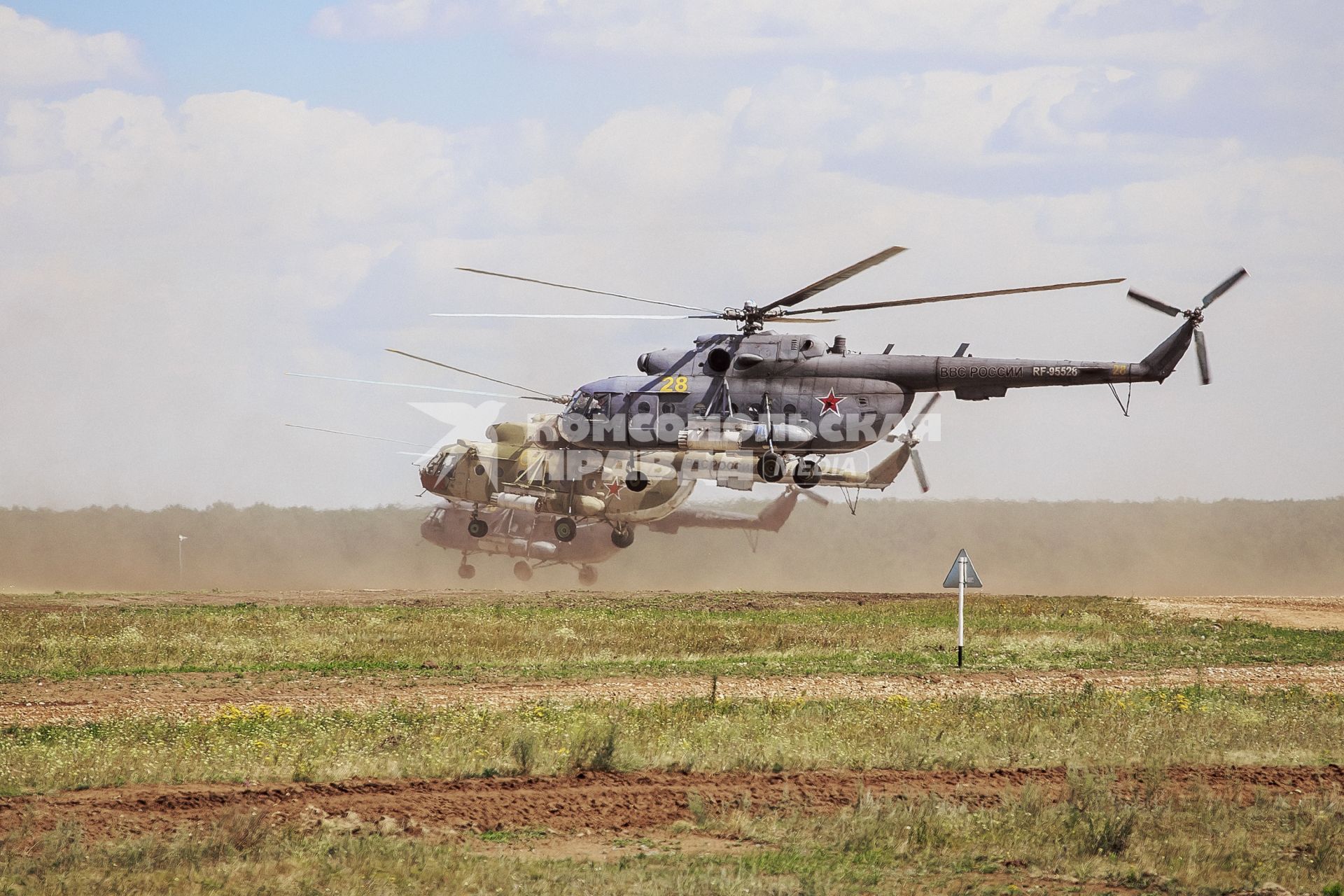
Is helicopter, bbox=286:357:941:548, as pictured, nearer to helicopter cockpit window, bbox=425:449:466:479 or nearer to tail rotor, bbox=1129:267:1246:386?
helicopter cockpit window, bbox=425:449:466:479

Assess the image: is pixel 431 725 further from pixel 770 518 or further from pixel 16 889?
pixel 770 518

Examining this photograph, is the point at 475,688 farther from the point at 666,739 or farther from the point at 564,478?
the point at 564,478

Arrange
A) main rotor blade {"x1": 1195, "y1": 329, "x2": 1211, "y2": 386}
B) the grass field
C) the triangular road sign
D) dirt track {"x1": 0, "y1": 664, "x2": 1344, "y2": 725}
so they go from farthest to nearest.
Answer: main rotor blade {"x1": 1195, "y1": 329, "x2": 1211, "y2": 386}
the triangular road sign
dirt track {"x1": 0, "y1": 664, "x2": 1344, "y2": 725}
the grass field

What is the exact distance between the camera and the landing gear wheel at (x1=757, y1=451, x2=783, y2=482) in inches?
1246

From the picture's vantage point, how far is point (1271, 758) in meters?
14.0

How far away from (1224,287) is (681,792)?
71.3 ft

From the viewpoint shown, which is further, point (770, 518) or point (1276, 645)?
point (770, 518)

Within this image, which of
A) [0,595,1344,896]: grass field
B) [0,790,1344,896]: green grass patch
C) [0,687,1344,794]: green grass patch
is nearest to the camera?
[0,790,1344,896]: green grass patch

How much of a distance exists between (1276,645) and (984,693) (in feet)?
35.0

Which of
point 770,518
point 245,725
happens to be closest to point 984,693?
point 245,725

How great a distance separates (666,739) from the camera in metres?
14.8

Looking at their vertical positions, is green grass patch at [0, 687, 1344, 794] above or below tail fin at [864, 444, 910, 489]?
below

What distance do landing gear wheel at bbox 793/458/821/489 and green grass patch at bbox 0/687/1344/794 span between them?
14.5 meters

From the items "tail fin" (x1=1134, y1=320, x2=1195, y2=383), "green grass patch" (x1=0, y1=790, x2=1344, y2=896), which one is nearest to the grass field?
"green grass patch" (x1=0, y1=790, x2=1344, y2=896)
